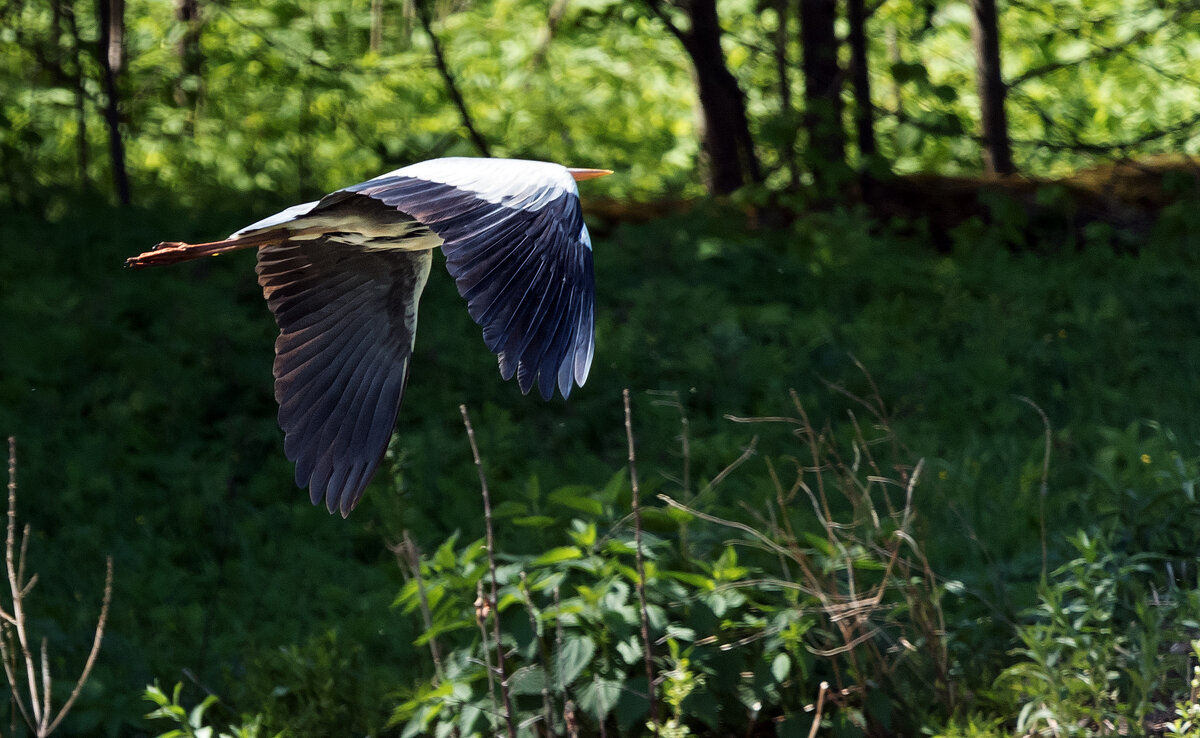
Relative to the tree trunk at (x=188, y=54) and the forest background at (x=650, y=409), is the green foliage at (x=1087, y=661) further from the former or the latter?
the tree trunk at (x=188, y=54)

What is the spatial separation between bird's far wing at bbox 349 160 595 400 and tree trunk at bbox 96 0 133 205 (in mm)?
5172

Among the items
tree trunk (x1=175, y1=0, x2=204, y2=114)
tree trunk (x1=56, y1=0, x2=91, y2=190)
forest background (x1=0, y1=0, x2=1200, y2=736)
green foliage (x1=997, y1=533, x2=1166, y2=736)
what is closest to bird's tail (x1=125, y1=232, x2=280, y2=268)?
forest background (x1=0, y1=0, x2=1200, y2=736)

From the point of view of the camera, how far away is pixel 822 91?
23.7 ft

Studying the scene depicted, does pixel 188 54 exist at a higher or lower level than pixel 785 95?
higher

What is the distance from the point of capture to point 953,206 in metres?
7.48

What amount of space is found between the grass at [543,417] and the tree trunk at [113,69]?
32 centimetres

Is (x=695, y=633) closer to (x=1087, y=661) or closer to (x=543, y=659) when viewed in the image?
(x=543, y=659)

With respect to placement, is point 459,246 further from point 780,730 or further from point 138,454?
point 138,454

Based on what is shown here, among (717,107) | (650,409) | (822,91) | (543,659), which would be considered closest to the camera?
(543,659)

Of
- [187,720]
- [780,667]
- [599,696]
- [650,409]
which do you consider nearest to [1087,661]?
[780,667]

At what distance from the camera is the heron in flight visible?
2.15m

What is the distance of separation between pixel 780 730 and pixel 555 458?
2175mm

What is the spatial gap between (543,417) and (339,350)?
98.2 inches

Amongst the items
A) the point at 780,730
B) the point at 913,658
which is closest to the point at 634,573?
the point at 780,730
